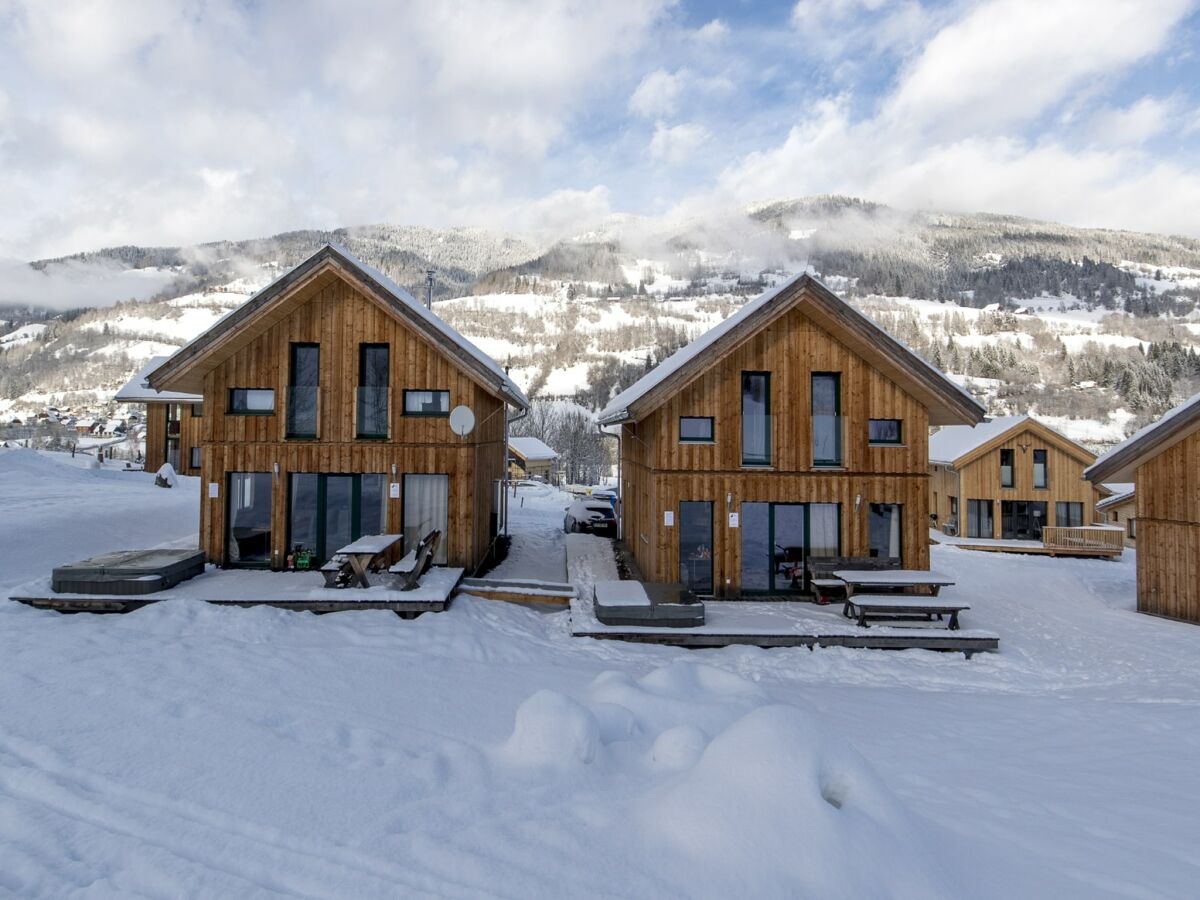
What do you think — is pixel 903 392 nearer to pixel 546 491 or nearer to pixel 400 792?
pixel 400 792

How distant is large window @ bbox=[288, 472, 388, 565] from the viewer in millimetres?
13195

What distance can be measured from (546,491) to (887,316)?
132 metres

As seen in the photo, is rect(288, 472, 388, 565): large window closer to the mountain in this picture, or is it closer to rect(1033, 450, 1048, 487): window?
rect(1033, 450, 1048, 487): window

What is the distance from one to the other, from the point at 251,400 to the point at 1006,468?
30157 millimetres

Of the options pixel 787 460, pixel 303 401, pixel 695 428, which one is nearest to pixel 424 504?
pixel 303 401

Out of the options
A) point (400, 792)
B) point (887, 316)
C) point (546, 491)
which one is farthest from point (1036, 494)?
point (887, 316)

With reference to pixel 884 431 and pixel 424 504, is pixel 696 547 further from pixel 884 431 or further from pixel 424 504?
pixel 424 504

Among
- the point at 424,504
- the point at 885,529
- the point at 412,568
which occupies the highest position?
the point at 424,504

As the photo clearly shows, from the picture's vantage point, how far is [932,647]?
10.4 metres

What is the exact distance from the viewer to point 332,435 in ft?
43.2

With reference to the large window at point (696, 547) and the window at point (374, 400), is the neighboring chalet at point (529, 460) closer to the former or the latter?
the window at point (374, 400)

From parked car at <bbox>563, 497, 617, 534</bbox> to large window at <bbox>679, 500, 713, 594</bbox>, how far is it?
7.73 m

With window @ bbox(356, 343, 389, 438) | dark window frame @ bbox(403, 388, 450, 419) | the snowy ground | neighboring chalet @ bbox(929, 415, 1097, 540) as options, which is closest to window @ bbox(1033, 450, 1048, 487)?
neighboring chalet @ bbox(929, 415, 1097, 540)

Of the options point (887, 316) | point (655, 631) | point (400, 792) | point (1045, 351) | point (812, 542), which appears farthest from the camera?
point (887, 316)
